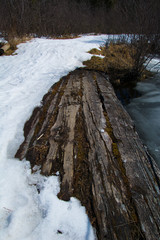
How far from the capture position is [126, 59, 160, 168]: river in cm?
249

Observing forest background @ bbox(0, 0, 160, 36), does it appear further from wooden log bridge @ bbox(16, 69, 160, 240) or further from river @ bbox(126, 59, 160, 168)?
wooden log bridge @ bbox(16, 69, 160, 240)

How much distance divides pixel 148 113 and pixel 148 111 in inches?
4.3

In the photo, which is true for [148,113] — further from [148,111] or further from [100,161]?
[100,161]

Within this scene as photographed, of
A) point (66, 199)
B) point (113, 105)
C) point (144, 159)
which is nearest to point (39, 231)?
point (66, 199)

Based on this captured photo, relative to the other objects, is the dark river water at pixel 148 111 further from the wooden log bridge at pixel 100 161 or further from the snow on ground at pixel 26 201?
the snow on ground at pixel 26 201

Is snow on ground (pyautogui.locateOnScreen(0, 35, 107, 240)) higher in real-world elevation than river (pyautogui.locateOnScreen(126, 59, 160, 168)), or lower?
higher

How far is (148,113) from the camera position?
11.0 ft

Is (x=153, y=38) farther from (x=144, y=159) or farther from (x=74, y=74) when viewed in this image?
(x=144, y=159)

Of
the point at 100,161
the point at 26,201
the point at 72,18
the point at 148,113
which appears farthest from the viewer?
the point at 72,18

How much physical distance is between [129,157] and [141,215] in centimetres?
53

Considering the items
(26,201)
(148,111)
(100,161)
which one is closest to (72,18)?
(148,111)

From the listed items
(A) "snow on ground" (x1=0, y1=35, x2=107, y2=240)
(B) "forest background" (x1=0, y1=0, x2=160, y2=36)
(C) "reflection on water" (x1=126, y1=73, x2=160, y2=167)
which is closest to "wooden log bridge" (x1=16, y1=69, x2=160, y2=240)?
(A) "snow on ground" (x1=0, y1=35, x2=107, y2=240)

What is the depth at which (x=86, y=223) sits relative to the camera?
38.7 inches

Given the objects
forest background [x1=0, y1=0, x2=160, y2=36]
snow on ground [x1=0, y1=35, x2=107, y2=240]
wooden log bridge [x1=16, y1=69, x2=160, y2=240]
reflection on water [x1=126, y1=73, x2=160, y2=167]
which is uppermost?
forest background [x1=0, y1=0, x2=160, y2=36]
